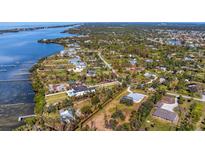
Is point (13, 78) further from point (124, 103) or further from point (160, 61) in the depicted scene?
point (160, 61)

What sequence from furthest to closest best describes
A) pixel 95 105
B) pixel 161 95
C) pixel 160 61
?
pixel 160 61 → pixel 161 95 → pixel 95 105

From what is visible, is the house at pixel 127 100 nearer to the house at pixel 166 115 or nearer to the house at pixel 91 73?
the house at pixel 166 115

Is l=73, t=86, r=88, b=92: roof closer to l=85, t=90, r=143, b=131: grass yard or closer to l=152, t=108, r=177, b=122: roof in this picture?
l=85, t=90, r=143, b=131: grass yard

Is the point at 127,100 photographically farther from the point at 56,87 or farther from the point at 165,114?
the point at 56,87

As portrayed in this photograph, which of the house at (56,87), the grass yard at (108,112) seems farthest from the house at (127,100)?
the house at (56,87)

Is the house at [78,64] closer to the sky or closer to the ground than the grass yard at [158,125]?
closer to the sky

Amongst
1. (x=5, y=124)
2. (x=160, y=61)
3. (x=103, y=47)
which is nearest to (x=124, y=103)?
(x=5, y=124)
